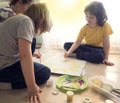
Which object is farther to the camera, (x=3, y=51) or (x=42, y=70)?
(x=42, y=70)

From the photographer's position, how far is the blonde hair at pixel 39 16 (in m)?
1.11

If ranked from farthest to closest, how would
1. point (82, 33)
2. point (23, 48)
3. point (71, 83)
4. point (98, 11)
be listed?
point (82, 33) < point (98, 11) < point (71, 83) < point (23, 48)

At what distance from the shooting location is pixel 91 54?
1597 millimetres

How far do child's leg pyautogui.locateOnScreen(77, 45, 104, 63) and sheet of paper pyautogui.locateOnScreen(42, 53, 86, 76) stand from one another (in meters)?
0.06

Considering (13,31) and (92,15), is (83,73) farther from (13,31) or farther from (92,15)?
(13,31)

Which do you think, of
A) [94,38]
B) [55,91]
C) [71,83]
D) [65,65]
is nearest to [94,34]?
[94,38]

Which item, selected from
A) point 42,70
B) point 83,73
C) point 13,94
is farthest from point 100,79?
point 13,94

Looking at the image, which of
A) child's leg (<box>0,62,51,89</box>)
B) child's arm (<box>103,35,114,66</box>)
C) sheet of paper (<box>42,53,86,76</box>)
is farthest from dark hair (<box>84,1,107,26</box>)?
child's leg (<box>0,62,51,89</box>)

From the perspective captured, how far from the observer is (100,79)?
1.26 m

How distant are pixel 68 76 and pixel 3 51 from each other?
44 centimetres

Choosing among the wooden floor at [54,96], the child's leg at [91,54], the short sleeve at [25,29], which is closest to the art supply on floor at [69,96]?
the wooden floor at [54,96]

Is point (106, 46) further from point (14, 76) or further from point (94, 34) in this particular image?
point (14, 76)

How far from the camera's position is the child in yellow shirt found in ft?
5.17

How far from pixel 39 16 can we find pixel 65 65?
0.48 m
